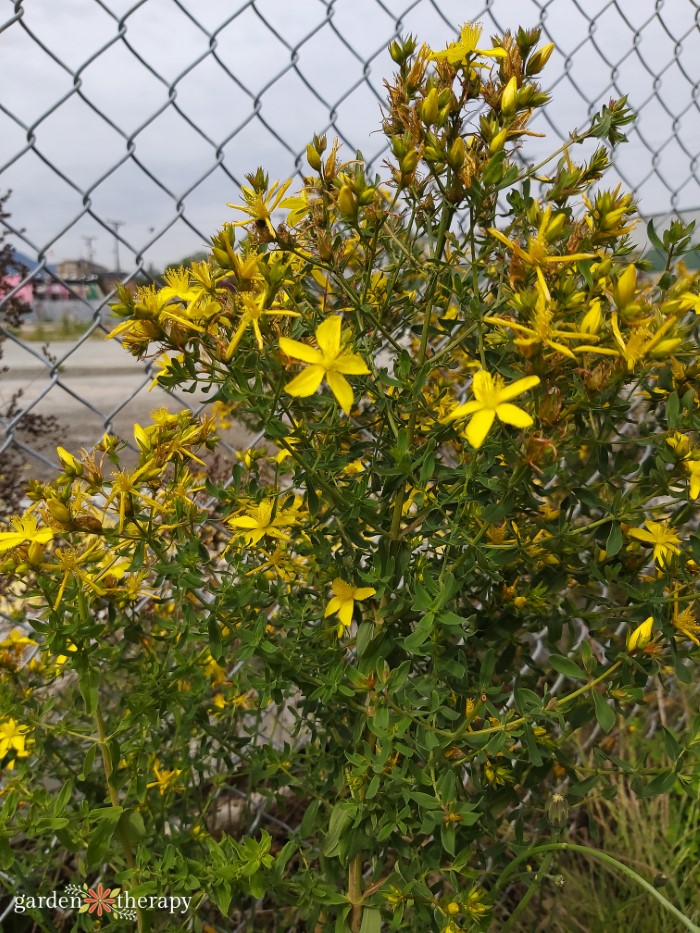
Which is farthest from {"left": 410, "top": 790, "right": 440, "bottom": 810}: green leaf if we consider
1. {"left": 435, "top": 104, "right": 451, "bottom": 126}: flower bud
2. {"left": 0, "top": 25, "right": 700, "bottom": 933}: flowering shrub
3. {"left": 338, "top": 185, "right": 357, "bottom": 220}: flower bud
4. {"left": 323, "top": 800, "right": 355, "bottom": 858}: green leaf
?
{"left": 435, "top": 104, "right": 451, "bottom": 126}: flower bud

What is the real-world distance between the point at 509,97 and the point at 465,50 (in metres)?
0.09

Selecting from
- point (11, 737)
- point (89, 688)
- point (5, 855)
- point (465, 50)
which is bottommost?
point (5, 855)

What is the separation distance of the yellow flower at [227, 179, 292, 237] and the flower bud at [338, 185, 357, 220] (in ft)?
0.32

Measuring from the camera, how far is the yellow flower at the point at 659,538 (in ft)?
3.07

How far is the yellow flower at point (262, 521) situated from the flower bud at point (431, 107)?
1.71ft

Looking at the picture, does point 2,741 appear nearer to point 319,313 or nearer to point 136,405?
point 319,313

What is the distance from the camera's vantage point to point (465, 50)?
893 mm

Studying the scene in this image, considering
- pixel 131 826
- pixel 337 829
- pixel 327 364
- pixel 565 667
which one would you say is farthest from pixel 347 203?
pixel 131 826

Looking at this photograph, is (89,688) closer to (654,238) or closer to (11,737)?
(11,737)

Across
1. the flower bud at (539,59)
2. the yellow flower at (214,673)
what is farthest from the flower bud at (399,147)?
Result: the yellow flower at (214,673)

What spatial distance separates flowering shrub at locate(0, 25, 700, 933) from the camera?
33.0 inches

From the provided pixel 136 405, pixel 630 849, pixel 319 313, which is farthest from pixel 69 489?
pixel 630 849

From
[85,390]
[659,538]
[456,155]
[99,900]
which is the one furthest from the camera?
[85,390]

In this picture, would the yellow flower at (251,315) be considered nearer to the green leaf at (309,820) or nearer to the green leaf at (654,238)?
the green leaf at (654,238)
